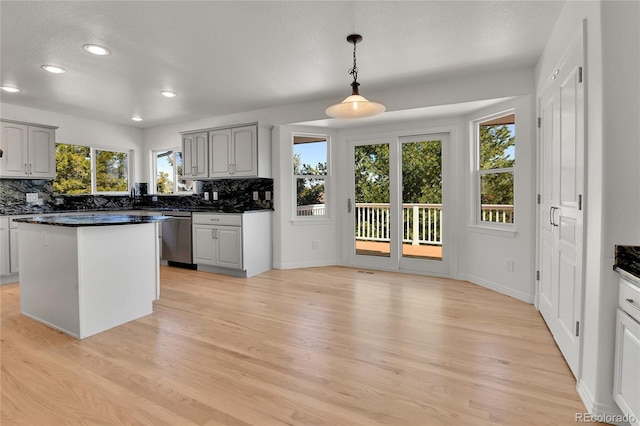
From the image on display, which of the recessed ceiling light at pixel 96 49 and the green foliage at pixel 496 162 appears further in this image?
the green foliage at pixel 496 162

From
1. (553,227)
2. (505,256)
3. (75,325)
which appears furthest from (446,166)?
(75,325)

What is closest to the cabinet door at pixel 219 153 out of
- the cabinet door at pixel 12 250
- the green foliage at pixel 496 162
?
the cabinet door at pixel 12 250

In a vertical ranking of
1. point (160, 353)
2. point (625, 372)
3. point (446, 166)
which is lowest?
point (160, 353)

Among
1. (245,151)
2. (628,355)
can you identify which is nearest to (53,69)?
(245,151)

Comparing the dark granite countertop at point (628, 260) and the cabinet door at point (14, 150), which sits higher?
the cabinet door at point (14, 150)

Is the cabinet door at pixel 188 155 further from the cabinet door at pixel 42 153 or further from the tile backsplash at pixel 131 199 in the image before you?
the cabinet door at pixel 42 153

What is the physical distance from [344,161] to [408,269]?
189 cm

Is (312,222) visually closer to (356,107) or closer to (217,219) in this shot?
(217,219)

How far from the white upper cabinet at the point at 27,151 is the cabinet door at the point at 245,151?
8.61 ft

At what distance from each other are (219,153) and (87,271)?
285 centimetres

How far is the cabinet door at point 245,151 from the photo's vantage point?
15.5ft

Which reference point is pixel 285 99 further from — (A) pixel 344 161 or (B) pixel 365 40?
(B) pixel 365 40

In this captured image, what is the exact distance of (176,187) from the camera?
20.2ft

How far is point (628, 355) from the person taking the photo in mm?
1449
